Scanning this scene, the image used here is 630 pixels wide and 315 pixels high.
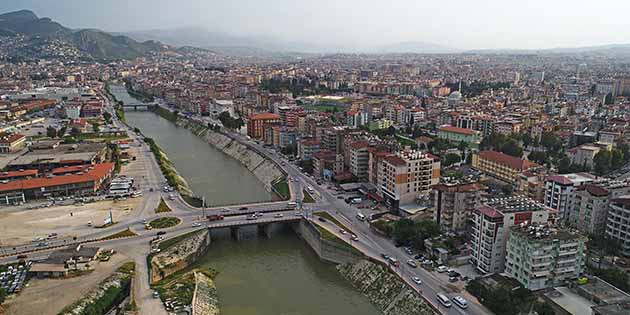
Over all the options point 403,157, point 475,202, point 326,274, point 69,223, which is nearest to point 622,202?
point 475,202

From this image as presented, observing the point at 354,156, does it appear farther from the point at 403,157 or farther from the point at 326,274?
the point at 326,274

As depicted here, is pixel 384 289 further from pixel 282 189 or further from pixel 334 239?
pixel 282 189

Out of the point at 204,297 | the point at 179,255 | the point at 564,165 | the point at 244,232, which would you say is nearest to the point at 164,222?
the point at 179,255

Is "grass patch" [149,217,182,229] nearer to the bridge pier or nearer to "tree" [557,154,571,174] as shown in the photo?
the bridge pier

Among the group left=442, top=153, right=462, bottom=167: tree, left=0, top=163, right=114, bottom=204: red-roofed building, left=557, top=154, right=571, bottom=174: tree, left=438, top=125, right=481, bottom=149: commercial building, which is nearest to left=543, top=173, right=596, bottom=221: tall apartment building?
left=557, top=154, right=571, bottom=174: tree

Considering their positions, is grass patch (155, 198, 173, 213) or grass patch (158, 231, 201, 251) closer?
grass patch (158, 231, 201, 251)

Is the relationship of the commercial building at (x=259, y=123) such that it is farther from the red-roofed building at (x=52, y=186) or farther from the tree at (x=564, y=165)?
the tree at (x=564, y=165)
